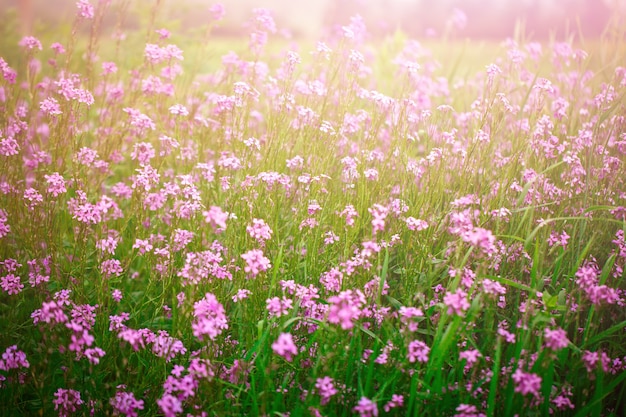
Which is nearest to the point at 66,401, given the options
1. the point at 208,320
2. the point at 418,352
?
the point at 208,320

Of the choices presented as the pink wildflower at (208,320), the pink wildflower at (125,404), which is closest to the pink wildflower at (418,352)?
the pink wildflower at (208,320)

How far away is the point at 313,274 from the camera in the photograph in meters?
2.59

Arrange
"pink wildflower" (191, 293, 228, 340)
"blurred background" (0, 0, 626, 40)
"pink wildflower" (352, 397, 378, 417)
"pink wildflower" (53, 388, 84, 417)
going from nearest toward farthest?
"pink wildflower" (352, 397, 378, 417) → "pink wildflower" (191, 293, 228, 340) → "pink wildflower" (53, 388, 84, 417) → "blurred background" (0, 0, 626, 40)

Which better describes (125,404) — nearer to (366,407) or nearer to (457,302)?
(366,407)

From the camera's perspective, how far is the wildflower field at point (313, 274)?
6.51ft

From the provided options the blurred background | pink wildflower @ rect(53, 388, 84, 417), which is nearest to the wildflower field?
pink wildflower @ rect(53, 388, 84, 417)

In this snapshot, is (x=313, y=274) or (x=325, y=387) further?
(x=313, y=274)

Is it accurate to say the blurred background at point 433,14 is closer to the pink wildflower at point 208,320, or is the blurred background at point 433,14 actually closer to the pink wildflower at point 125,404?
the pink wildflower at point 208,320

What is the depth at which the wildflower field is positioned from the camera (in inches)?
78.2

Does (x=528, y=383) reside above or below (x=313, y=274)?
above

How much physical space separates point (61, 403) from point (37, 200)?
104 cm

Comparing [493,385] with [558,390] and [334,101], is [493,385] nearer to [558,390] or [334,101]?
[558,390]

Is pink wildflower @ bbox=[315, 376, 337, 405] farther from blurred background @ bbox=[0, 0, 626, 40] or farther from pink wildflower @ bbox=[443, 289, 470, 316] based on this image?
blurred background @ bbox=[0, 0, 626, 40]

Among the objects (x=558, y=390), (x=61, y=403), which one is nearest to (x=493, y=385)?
(x=558, y=390)
